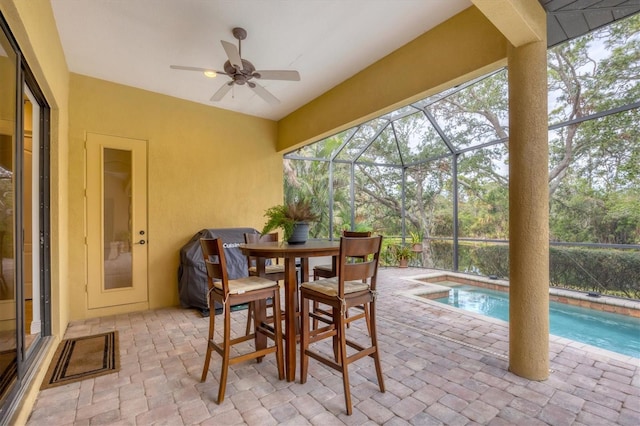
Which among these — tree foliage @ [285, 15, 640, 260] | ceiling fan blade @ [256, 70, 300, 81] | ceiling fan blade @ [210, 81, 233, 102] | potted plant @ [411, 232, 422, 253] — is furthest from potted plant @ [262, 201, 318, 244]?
potted plant @ [411, 232, 422, 253]

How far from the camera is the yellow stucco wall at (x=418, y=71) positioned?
2.63m

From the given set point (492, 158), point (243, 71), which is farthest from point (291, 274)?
point (492, 158)

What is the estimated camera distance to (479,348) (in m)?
2.83

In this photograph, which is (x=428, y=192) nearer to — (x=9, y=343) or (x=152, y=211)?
(x=152, y=211)

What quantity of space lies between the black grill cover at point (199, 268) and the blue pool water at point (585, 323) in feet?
12.3

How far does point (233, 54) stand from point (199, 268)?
9.13 feet

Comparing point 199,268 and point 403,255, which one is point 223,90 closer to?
point 199,268

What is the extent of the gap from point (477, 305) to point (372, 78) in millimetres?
4126

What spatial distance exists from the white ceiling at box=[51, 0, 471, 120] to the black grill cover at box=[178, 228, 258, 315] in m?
2.23

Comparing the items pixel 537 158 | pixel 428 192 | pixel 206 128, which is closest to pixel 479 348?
pixel 537 158

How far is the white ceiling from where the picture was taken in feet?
8.50

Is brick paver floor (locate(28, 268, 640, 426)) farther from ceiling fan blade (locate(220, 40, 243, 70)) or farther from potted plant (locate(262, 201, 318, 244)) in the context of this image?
ceiling fan blade (locate(220, 40, 243, 70))

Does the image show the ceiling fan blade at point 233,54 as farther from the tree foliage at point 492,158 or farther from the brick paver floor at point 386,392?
the tree foliage at point 492,158

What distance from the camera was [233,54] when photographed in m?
2.62
